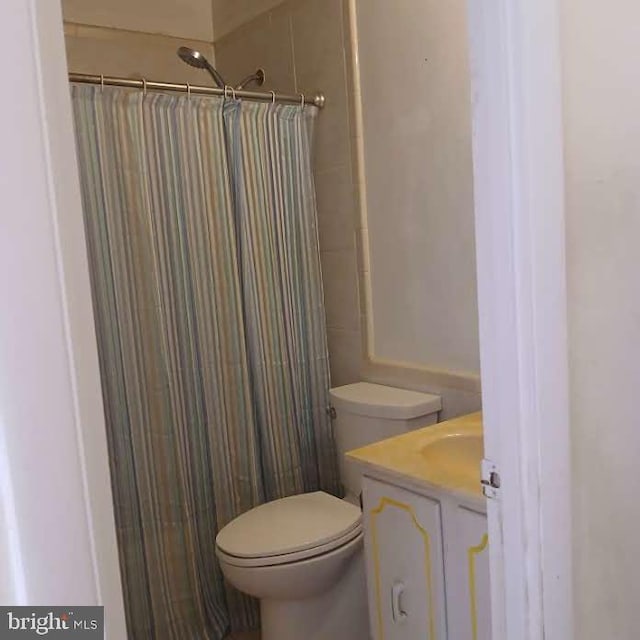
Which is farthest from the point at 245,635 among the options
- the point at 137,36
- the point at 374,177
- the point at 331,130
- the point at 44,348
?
the point at 137,36

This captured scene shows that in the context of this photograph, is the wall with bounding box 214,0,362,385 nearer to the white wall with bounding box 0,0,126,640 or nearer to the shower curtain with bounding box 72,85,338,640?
the shower curtain with bounding box 72,85,338,640

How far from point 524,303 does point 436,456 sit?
0.70 m

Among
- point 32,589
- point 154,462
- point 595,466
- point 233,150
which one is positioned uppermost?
point 233,150

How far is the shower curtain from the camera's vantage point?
1.94 metres

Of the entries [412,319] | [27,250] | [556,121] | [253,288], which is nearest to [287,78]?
[253,288]

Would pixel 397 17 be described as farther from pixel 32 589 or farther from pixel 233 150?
pixel 32 589

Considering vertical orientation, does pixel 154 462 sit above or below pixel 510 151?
below

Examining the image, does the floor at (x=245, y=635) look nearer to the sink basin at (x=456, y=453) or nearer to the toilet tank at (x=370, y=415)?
the toilet tank at (x=370, y=415)

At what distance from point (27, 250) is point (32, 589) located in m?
0.28

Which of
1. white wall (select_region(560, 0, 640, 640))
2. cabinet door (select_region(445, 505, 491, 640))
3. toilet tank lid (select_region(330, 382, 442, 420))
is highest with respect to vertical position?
white wall (select_region(560, 0, 640, 640))

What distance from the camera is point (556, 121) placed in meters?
0.98

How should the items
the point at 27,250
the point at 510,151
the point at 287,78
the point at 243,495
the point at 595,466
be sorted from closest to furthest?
the point at 27,250 → the point at 510,151 → the point at 595,466 → the point at 243,495 → the point at 287,78

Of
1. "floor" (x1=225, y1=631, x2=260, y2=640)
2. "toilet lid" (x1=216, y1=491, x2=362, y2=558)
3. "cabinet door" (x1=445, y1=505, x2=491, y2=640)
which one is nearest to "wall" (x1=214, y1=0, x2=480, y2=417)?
"toilet lid" (x1=216, y1=491, x2=362, y2=558)

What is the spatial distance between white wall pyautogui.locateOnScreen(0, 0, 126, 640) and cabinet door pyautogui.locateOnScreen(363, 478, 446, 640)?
0.95 meters
